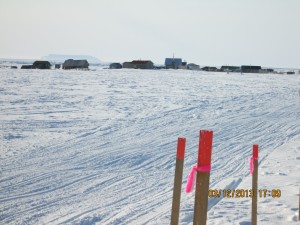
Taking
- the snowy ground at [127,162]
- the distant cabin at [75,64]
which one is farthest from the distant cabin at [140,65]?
the snowy ground at [127,162]

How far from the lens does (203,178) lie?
2678mm

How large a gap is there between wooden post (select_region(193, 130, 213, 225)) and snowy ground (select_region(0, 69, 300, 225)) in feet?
7.49

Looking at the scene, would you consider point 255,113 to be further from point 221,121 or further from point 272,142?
point 272,142

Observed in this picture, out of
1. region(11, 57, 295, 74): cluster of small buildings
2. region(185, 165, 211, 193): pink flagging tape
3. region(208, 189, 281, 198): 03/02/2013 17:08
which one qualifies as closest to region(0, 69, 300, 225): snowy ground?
region(208, 189, 281, 198): 03/02/2013 17:08

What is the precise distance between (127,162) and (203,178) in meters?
5.39

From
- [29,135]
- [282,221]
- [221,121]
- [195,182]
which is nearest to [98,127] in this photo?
[29,135]

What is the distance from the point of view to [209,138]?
2598 millimetres

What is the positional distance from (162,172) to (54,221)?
282 centimetres

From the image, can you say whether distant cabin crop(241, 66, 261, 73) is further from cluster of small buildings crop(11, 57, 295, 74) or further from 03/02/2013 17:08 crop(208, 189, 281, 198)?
03/02/2013 17:08 crop(208, 189, 281, 198)

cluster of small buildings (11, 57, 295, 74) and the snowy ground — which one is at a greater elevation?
cluster of small buildings (11, 57, 295, 74)

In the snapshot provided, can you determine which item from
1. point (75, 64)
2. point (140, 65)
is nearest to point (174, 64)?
point (140, 65)

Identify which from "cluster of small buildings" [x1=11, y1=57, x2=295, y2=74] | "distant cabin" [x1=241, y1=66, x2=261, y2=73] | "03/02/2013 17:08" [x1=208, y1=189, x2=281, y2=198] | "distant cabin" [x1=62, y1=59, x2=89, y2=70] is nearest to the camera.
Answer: "03/02/2013 17:08" [x1=208, y1=189, x2=281, y2=198]

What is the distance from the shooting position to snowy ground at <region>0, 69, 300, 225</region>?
5.23 m

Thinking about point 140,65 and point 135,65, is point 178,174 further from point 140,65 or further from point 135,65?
point 135,65
